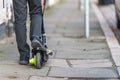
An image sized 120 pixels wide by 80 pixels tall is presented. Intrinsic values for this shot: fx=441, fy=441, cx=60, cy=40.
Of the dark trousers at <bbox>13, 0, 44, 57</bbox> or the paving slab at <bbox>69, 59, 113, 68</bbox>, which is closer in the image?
the dark trousers at <bbox>13, 0, 44, 57</bbox>

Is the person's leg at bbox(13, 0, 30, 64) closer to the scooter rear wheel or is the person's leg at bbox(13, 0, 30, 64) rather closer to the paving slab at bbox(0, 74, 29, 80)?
the scooter rear wheel

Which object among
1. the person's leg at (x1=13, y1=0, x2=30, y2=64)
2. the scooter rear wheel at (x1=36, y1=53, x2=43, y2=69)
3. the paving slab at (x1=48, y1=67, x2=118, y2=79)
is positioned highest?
the person's leg at (x1=13, y1=0, x2=30, y2=64)

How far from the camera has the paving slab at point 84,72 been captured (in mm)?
6445

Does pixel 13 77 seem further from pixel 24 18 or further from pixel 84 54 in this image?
pixel 84 54

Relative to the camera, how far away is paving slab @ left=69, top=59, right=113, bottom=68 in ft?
23.6

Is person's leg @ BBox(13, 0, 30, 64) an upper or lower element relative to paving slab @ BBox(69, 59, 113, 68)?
upper

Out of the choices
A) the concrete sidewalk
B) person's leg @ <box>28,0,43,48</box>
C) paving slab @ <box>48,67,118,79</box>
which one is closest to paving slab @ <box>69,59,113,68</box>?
the concrete sidewalk

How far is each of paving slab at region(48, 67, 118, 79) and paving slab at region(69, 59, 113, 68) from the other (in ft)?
0.95

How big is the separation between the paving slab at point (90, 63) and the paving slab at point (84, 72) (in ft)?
0.95

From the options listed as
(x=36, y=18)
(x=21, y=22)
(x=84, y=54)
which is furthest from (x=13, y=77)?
(x=84, y=54)

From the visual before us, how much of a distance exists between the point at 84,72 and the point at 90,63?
0.72 metres

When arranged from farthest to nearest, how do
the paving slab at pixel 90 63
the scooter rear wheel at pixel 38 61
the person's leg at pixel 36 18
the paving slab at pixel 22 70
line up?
the paving slab at pixel 90 63, the person's leg at pixel 36 18, the scooter rear wheel at pixel 38 61, the paving slab at pixel 22 70

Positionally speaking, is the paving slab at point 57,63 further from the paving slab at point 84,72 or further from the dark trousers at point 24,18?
the dark trousers at point 24,18

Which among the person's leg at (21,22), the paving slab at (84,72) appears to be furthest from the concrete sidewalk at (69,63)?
the person's leg at (21,22)
